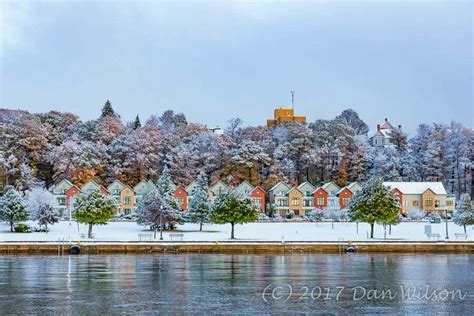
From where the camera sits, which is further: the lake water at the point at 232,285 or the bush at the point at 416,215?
the bush at the point at 416,215

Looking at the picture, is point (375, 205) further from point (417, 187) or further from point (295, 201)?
point (417, 187)

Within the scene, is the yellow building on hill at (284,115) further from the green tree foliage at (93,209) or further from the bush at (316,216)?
the green tree foliage at (93,209)

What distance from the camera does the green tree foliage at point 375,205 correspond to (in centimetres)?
5703

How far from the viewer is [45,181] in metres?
93.8

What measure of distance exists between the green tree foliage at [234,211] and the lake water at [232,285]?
51.4 feet

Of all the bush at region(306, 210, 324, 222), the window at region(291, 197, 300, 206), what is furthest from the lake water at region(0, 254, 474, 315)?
the window at region(291, 197, 300, 206)

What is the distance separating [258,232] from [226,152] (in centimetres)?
3249

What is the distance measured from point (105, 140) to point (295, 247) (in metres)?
56.1

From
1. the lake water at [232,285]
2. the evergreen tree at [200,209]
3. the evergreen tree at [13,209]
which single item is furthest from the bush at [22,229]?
the lake water at [232,285]

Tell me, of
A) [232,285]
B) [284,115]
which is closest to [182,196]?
[284,115]

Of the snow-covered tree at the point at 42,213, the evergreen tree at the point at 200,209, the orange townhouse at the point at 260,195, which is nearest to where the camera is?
the snow-covered tree at the point at 42,213

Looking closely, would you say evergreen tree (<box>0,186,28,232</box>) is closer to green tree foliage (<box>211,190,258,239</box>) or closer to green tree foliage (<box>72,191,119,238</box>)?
green tree foliage (<box>72,191,119,238</box>)

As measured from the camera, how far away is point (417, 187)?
92250 mm

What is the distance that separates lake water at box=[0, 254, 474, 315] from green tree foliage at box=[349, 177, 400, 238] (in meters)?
15.6
